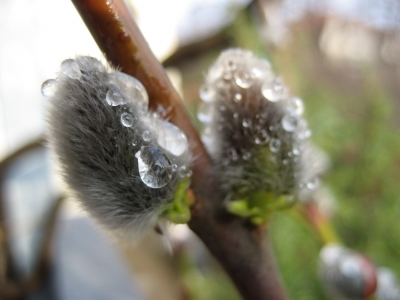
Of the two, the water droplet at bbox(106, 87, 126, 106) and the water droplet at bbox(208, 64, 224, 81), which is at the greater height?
the water droplet at bbox(106, 87, 126, 106)

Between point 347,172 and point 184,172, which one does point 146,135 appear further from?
point 347,172

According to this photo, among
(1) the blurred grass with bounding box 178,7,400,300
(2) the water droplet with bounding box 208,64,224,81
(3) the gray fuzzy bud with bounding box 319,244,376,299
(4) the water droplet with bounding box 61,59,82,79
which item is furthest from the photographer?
(1) the blurred grass with bounding box 178,7,400,300

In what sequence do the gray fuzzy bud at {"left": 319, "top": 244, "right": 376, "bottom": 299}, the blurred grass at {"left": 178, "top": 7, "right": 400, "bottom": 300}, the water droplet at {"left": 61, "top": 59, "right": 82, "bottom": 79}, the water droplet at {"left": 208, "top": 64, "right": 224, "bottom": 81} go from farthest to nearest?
1. the blurred grass at {"left": 178, "top": 7, "right": 400, "bottom": 300}
2. the gray fuzzy bud at {"left": 319, "top": 244, "right": 376, "bottom": 299}
3. the water droplet at {"left": 208, "top": 64, "right": 224, "bottom": 81}
4. the water droplet at {"left": 61, "top": 59, "right": 82, "bottom": 79}

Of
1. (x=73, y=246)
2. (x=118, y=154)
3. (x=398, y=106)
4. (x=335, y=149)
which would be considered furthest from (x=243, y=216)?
(x=398, y=106)

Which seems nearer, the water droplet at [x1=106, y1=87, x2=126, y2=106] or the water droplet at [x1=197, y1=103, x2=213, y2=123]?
the water droplet at [x1=106, y1=87, x2=126, y2=106]

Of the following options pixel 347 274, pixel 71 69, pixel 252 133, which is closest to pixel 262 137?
pixel 252 133

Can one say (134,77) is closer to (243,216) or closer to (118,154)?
(118,154)

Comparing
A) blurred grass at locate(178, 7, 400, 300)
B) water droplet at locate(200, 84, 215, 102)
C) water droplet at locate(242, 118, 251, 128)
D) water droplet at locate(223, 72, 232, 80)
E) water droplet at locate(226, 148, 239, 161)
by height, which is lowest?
blurred grass at locate(178, 7, 400, 300)

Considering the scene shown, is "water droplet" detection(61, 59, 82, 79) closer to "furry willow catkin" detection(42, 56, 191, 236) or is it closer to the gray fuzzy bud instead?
"furry willow catkin" detection(42, 56, 191, 236)

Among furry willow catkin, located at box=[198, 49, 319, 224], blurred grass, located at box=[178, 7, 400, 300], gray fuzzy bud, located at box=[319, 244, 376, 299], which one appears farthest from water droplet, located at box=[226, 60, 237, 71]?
blurred grass, located at box=[178, 7, 400, 300]
